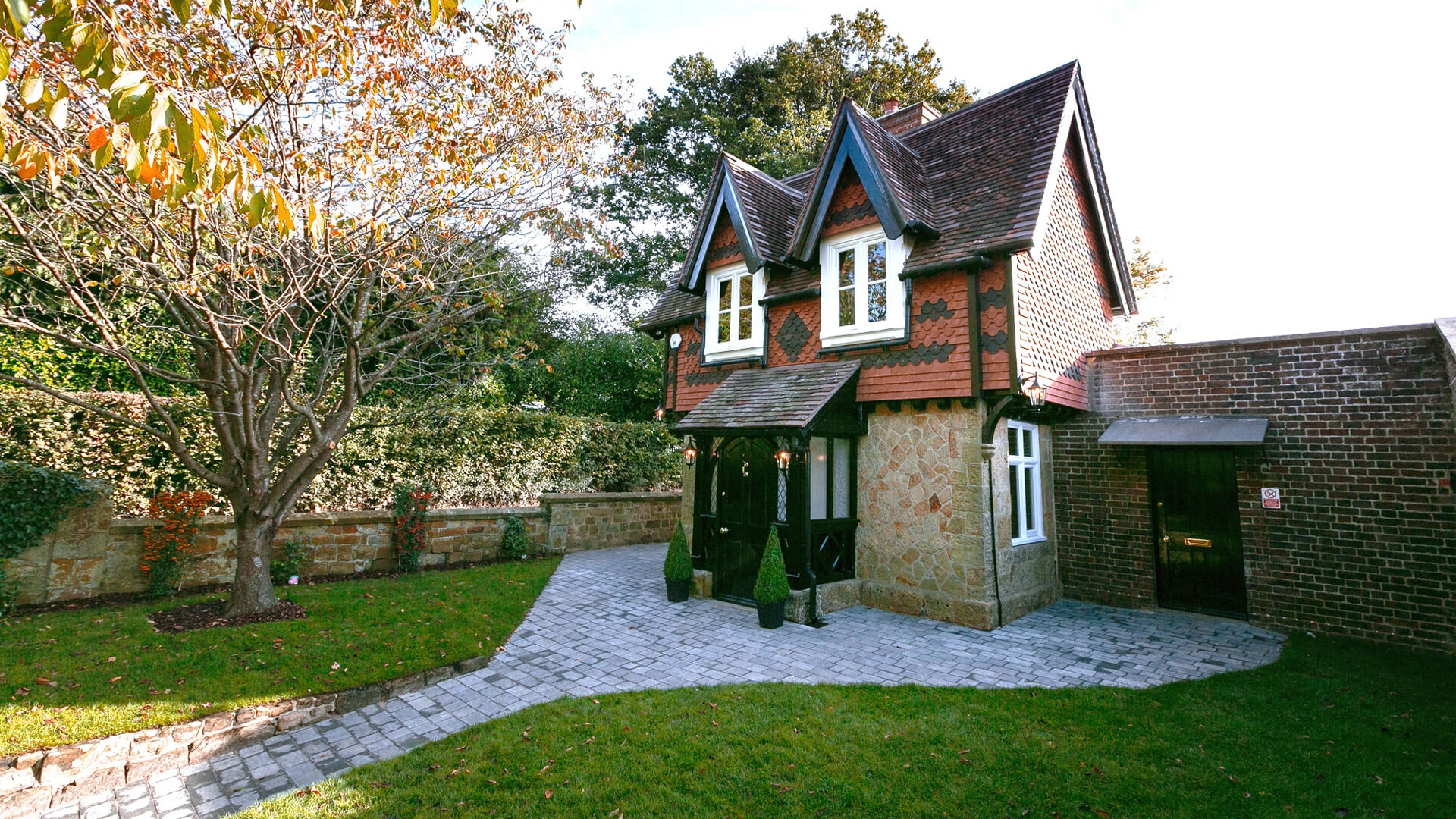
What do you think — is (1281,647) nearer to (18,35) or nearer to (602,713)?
(602,713)

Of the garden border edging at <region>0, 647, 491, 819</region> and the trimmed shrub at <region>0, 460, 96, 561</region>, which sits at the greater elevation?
the trimmed shrub at <region>0, 460, 96, 561</region>

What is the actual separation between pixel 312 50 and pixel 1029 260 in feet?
31.2

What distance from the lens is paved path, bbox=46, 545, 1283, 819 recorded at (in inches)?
182

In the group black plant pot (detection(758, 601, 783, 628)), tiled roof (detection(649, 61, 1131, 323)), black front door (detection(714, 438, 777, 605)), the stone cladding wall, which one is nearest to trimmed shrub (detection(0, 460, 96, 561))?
black front door (detection(714, 438, 777, 605))

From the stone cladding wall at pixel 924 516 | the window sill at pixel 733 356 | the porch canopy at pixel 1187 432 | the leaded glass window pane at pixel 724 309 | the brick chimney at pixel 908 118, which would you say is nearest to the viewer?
the porch canopy at pixel 1187 432

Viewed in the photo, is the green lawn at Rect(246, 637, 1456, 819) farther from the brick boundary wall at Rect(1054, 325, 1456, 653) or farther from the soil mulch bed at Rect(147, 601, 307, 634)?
the soil mulch bed at Rect(147, 601, 307, 634)

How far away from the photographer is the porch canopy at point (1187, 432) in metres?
8.67

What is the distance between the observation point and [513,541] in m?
12.6

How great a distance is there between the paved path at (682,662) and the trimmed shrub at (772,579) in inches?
17.6

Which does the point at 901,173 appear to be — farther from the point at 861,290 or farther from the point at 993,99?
the point at 993,99

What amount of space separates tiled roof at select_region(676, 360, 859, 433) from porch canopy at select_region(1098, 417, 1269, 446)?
4.37m

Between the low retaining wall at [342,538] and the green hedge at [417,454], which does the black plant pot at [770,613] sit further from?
the green hedge at [417,454]

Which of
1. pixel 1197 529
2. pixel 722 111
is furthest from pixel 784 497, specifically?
pixel 722 111

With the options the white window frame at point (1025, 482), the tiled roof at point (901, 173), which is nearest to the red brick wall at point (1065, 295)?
the white window frame at point (1025, 482)
